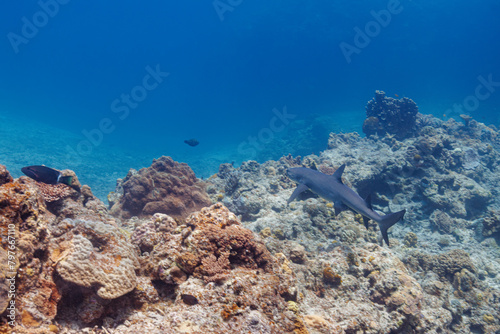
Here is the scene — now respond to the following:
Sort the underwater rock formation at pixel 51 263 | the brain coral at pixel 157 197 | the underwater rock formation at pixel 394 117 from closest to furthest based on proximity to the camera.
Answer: the underwater rock formation at pixel 51 263 → the brain coral at pixel 157 197 → the underwater rock formation at pixel 394 117

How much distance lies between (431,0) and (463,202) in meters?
124

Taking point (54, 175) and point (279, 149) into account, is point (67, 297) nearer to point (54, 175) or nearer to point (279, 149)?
point (54, 175)

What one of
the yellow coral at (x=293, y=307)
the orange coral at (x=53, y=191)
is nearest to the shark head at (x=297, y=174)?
the yellow coral at (x=293, y=307)

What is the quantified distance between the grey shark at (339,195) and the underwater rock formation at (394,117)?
41.1 ft

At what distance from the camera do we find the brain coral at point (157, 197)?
25.1 ft

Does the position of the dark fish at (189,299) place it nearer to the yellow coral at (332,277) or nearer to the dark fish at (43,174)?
the yellow coral at (332,277)

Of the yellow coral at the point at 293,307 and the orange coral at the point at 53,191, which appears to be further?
the orange coral at the point at 53,191

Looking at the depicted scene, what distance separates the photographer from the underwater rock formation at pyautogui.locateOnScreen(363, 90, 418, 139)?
15.8m

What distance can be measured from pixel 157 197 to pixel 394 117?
16180mm

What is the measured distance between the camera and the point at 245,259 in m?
3.29

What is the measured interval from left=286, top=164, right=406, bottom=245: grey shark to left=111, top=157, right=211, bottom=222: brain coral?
151 inches

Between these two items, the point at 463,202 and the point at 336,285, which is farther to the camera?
the point at 463,202

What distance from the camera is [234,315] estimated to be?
95.6 inches

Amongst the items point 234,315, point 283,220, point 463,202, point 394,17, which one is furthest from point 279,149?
point 394,17
